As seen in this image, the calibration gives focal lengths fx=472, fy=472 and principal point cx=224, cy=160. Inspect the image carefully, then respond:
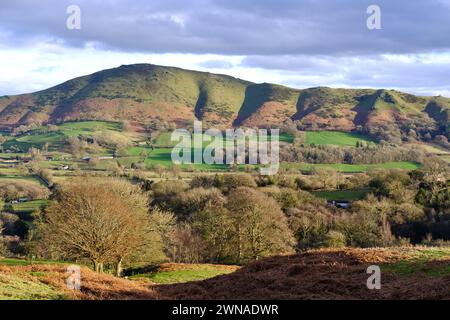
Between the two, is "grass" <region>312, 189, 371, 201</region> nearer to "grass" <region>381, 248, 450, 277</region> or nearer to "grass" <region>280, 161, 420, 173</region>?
"grass" <region>280, 161, 420, 173</region>

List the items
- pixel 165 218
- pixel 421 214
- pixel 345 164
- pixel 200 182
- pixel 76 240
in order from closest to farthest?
pixel 76 240, pixel 165 218, pixel 421 214, pixel 200 182, pixel 345 164

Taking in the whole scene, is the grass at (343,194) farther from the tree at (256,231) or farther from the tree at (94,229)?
the tree at (94,229)

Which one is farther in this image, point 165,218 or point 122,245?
point 165,218

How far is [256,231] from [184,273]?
20.0 meters

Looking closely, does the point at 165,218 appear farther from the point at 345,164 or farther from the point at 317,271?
the point at 345,164

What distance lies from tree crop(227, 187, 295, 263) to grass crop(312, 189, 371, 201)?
44296mm

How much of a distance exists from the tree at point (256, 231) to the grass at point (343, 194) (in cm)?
4430

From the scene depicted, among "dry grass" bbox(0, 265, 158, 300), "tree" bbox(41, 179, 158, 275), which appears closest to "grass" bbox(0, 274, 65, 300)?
"dry grass" bbox(0, 265, 158, 300)

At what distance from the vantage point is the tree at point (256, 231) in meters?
60.2

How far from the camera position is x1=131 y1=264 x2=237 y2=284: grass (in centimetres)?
3895

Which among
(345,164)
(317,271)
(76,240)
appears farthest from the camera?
(345,164)
